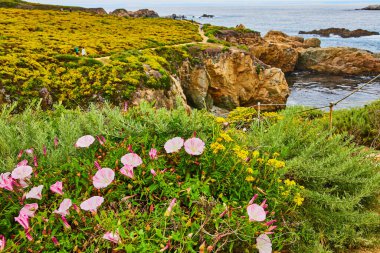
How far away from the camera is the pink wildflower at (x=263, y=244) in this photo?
6.15 ft

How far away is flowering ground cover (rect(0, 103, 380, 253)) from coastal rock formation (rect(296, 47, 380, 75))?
111 ft

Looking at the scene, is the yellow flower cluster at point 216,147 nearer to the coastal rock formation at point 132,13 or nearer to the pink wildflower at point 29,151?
the pink wildflower at point 29,151

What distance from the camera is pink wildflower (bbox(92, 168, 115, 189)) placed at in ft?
6.61

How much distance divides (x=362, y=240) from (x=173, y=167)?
1620mm

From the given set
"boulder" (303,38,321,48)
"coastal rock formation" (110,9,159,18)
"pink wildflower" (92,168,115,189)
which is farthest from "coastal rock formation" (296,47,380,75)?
"coastal rock formation" (110,9,159,18)

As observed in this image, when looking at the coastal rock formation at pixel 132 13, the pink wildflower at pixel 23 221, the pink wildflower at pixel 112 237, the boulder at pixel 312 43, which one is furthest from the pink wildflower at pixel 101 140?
the coastal rock formation at pixel 132 13

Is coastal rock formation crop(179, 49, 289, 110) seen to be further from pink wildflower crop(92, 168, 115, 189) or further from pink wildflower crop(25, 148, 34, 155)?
pink wildflower crop(92, 168, 115, 189)

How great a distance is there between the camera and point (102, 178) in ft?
6.71

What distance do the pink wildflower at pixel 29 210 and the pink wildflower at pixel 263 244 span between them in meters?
1.34

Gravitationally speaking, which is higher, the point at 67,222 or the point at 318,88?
the point at 67,222

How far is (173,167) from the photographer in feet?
7.88

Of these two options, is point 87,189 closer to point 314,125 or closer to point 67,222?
point 67,222

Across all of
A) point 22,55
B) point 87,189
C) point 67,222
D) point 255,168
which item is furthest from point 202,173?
point 22,55

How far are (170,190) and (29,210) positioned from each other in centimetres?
87
